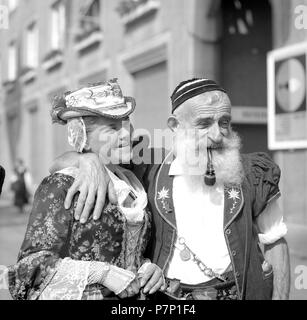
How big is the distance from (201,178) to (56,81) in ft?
44.8

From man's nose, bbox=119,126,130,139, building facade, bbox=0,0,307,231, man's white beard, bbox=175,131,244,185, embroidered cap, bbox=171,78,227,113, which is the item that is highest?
building facade, bbox=0,0,307,231

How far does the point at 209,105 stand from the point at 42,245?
2.66 feet

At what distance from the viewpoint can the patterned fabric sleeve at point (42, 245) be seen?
1.70 m

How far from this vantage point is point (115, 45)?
11.6 metres

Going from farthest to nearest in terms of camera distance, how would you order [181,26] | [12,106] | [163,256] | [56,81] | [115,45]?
[12,106] < [56,81] < [115,45] < [181,26] < [163,256]

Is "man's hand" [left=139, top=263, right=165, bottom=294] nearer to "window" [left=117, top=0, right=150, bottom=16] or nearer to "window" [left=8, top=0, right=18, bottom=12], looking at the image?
"window" [left=117, top=0, right=150, bottom=16]

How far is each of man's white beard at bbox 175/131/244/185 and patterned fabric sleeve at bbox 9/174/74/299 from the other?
0.54 metres

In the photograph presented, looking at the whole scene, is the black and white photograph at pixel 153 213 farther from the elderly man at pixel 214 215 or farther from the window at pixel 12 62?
→ the window at pixel 12 62

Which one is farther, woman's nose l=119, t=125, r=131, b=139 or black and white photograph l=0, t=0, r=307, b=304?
woman's nose l=119, t=125, r=131, b=139

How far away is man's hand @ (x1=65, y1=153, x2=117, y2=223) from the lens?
1.75 metres

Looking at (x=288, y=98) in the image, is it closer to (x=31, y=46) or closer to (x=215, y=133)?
(x=215, y=133)

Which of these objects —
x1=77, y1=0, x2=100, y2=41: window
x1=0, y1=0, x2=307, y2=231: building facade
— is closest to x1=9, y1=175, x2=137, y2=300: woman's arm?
x1=0, y1=0, x2=307, y2=231: building facade
